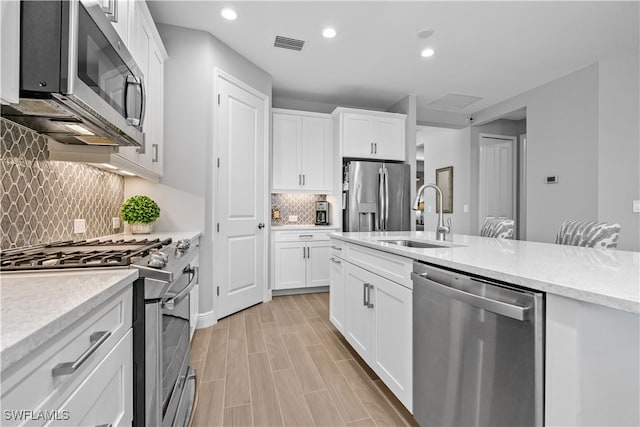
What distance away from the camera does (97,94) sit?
109cm

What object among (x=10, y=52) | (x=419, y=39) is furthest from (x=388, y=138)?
(x=10, y=52)

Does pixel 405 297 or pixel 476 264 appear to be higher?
pixel 476 264

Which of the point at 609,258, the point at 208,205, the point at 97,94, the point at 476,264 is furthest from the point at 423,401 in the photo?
the point at 208,205

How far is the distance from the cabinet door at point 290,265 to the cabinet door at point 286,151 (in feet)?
2.77

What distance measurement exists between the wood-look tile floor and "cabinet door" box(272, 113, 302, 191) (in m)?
1.96

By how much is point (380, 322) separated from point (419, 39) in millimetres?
2841

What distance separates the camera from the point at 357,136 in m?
4.15

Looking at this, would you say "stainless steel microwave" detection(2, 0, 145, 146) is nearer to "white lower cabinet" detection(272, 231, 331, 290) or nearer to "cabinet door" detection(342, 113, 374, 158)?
"white lower cabinet" detection(272, 231, 331, 290)

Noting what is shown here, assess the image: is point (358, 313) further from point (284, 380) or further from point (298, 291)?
point (298, 291)

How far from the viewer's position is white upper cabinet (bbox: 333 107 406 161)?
4.10 metres

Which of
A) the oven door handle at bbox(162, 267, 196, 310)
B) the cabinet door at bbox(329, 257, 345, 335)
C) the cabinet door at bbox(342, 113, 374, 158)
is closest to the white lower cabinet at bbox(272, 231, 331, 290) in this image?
the cabinet door at bbox(342, 113, 374, 158)

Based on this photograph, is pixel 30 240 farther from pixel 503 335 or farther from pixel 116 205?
pixel 503 335

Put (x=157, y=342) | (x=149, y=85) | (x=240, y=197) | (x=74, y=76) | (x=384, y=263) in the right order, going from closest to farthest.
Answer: (x=74, y=76)
(x=157, y=342)
(x=384, y=263)
(x=149, y=85)
(x=240, y=197)

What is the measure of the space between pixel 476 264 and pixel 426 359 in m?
0.53
